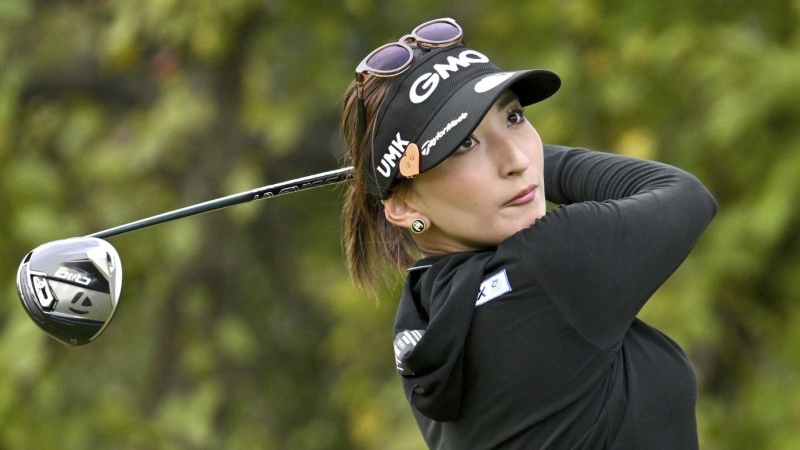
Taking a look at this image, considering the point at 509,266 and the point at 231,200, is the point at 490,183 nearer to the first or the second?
the point at 509,266

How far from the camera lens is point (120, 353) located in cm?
722

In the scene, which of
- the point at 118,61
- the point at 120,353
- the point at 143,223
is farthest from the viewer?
the point at 120,353

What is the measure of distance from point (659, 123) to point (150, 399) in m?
3.04

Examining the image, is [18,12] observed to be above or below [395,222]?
below

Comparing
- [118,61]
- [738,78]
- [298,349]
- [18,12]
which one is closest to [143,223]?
[738,78]

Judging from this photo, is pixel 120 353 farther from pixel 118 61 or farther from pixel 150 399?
pixel 118 61

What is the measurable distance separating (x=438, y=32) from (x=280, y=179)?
5.01 meters

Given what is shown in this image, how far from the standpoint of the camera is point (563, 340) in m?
1.79

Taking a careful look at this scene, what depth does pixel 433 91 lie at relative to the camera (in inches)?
74.6

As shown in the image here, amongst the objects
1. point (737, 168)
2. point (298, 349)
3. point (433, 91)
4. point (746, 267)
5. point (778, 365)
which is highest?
point (433, 91)

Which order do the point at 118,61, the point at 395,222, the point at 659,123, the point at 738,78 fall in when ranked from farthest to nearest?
the point at 118,61 → the point at 659,123 → the point at 738,78 → the point at 395,222

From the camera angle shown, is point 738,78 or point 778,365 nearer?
point 738,78

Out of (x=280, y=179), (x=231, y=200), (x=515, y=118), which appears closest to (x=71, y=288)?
(x=231, y=200)

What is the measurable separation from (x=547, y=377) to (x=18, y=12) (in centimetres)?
488
